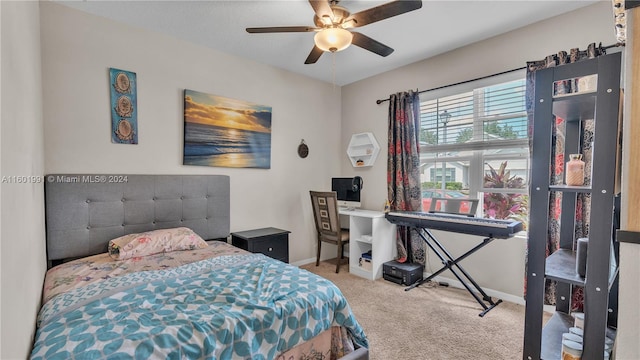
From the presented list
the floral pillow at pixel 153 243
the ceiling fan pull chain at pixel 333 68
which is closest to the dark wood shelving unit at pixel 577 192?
the ceiling fan pull chain at pixel 333 68

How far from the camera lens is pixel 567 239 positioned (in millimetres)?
1966

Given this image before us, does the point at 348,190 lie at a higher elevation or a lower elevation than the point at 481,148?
lower

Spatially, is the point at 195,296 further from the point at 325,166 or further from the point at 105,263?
the point at 325,166

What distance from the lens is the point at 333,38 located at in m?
2.02

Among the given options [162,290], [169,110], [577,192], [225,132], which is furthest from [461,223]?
[169,110]

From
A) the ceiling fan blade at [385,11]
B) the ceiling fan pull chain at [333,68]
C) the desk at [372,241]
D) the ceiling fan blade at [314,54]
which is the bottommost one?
the desk at [372,241]

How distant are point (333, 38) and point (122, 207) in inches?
88.8

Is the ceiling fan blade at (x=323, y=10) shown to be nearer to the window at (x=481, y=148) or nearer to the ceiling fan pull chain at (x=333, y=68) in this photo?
the ceiling fan pull chain at (x=333, y=68)

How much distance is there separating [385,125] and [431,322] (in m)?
2.36

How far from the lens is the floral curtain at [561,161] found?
2.19 meters

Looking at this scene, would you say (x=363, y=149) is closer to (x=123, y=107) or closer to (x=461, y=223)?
(x=461, y=223)

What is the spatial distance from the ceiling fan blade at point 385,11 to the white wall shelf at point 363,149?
1.96 meters

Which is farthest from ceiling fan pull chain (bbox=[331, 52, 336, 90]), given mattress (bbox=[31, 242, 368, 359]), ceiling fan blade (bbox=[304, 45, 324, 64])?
mattress (bbox=[31, 242, 368, 359])

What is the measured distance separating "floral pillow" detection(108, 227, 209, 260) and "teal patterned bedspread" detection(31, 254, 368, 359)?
509 millimetres
